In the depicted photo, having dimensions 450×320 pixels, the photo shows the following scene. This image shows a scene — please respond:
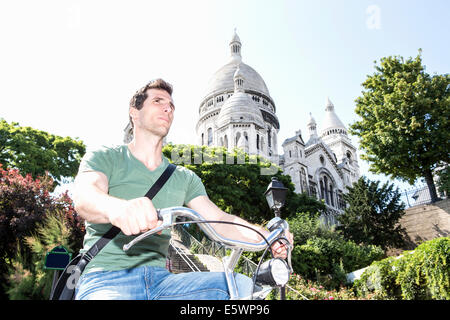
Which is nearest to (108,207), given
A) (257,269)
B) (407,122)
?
(257,269)

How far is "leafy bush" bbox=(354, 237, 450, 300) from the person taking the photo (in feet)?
27.2

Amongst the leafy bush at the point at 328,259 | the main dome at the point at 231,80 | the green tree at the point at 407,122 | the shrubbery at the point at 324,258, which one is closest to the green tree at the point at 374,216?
the green tree at the point at 407,122

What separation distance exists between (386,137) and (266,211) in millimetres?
10507

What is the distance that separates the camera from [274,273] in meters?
1.48

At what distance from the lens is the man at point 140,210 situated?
1.44 m

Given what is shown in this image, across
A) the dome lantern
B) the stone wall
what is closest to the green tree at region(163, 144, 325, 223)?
the stone wall

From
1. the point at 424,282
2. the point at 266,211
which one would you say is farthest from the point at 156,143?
the point at 266,211

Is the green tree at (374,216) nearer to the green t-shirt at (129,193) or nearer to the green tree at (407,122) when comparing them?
the green tree at (407,122)

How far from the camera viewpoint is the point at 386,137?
1973cm

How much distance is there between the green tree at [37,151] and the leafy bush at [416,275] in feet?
75.9

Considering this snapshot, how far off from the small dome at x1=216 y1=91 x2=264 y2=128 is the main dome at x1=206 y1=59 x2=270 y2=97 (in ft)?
51.2

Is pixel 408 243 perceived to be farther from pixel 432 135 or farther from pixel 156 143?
pixel 156 143

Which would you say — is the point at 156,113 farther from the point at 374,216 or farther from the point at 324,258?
the point at 374,216

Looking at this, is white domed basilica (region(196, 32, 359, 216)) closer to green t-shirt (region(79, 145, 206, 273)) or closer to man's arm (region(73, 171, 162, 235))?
green t-shirt (region(79, 145, 206, 273))
